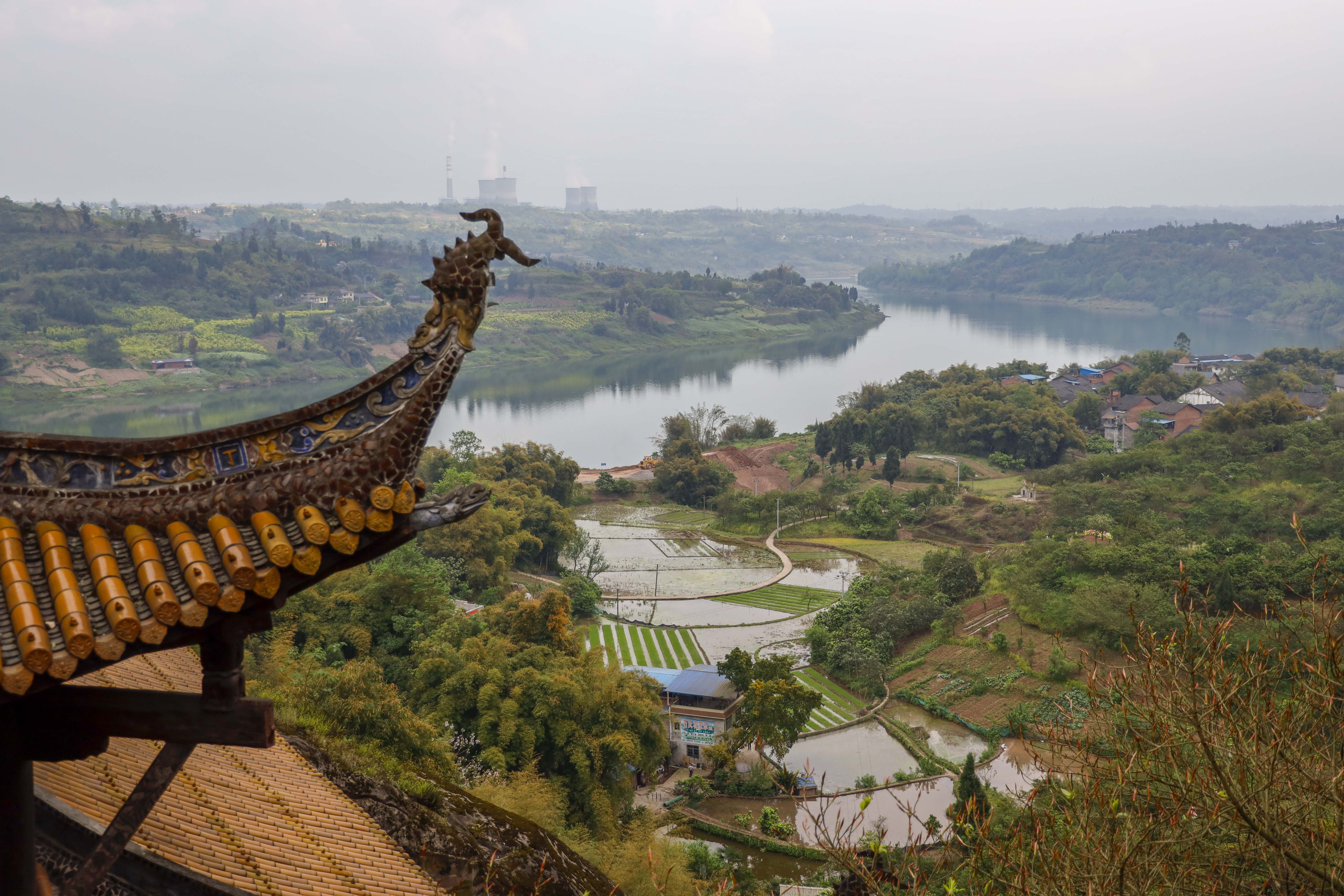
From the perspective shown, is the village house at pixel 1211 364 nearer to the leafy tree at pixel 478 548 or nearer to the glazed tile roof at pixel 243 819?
the leafy tree at pixel 478 548

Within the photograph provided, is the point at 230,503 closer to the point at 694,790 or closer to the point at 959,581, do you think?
the point at 694,790

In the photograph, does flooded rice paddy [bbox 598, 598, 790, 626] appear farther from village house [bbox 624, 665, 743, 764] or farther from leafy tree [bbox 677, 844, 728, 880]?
leafy tree [bbox 677, 844, 728, 880]

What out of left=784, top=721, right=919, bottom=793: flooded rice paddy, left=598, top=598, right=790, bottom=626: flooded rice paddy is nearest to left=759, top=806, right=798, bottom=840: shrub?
left=784, top=721, right=919, bottom=793: flooded rice paddy

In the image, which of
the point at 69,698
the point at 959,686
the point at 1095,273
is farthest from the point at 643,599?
the point at 1095,273

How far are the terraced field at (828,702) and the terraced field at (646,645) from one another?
2.30m

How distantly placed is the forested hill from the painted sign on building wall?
8555cm

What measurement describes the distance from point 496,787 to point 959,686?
1101 cm

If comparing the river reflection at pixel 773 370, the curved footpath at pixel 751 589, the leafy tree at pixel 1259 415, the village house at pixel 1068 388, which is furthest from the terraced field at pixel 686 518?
the village house at pixel 1068 388

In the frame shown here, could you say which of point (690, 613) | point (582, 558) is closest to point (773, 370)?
point (582, 558)

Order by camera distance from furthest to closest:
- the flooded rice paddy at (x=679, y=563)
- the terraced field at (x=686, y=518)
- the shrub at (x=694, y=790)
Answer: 1. the terraced field at (x=686, y=518)
2. the flooded rice paddy at (x=679, y=563)
3. the shrub at (x=694, y=790)

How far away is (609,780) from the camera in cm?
1239

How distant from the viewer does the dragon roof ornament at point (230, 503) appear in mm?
2604

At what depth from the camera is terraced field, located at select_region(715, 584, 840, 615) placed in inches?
1001

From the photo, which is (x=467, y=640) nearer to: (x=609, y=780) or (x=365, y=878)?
(x=609, y=780)
